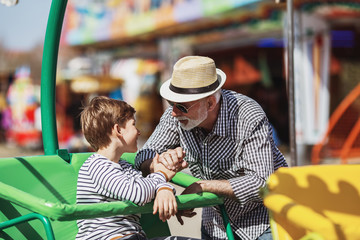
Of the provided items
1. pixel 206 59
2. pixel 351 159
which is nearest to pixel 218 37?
pixel 351 159

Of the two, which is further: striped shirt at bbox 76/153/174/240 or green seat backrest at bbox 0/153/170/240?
green seat backrest at bbox 0/153/170/240

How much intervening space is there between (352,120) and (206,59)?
6.15 metres

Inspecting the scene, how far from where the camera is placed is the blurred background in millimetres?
8539

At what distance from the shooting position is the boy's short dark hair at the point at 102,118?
2.06 m

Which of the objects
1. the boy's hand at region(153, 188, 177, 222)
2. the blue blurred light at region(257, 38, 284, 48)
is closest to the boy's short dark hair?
the boy's hand at region(153, 188, 177, 222)

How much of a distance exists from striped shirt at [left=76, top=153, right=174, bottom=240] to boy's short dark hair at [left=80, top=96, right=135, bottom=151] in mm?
88

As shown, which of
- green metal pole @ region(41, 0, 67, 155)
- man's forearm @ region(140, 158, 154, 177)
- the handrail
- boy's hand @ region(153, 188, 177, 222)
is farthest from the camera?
green metal pole @ region(41, 0, 67, 155)

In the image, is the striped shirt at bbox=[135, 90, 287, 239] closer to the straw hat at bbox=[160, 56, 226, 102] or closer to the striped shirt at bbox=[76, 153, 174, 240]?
the straw hat at bbox=[160, 56, 226, 102]

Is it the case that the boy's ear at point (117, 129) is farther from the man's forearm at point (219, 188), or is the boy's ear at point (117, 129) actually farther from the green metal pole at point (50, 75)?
the green metal pole at point (50, 75)

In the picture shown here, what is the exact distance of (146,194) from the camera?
1.79 metres

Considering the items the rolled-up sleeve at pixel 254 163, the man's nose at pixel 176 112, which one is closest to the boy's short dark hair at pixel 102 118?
the man's nose at pixel 176 112

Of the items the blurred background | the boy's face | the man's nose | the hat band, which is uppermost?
the hat band

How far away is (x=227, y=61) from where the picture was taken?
11766 mm

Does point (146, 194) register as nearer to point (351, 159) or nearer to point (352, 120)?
point (351, 159)
